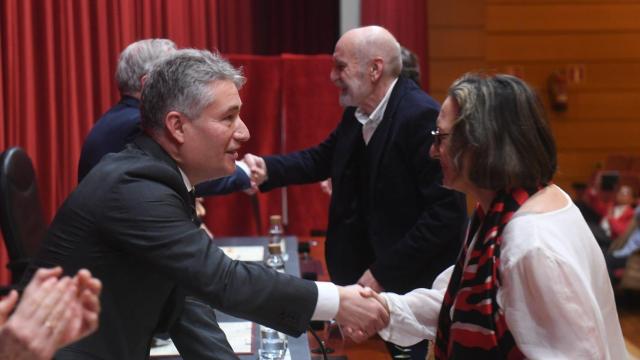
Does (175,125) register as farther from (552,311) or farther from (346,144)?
(346,144)

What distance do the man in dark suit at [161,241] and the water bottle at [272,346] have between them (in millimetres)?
368

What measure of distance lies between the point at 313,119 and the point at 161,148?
12.0 ft

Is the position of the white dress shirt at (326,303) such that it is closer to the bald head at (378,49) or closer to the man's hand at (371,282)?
the man's hand at (371,282)

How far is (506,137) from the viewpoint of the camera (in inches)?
71.4

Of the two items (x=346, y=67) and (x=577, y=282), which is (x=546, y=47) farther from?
(x=577, y=282)

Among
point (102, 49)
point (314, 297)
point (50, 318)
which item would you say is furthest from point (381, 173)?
point (102, 49)

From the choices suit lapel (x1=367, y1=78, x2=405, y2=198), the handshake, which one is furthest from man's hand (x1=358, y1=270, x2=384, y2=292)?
the handshake

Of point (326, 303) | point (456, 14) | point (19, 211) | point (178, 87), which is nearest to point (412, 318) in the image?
point (326, 303)

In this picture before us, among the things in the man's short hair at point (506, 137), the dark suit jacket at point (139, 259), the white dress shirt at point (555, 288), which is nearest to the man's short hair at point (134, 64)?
the dark suit jacket at point (139, 259)

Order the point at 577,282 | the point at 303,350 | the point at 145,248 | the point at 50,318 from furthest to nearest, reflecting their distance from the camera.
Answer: the point at 303,350 → the point at 145,248 → the point at 577,282 → the point at 50,318

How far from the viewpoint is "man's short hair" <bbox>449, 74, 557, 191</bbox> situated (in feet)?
5.95

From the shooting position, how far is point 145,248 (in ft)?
5.95

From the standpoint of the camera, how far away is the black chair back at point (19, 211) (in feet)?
12.1

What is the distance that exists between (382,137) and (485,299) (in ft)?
5.33
